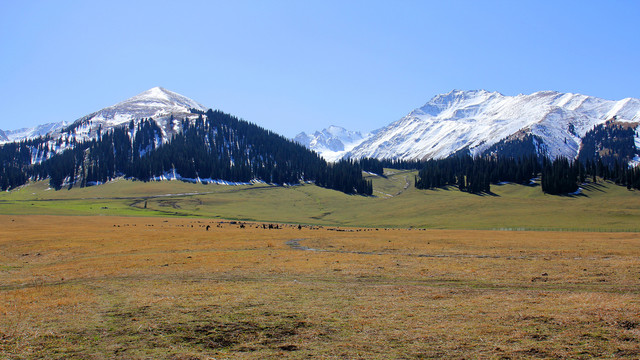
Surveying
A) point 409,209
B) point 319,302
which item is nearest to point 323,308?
point 319,302

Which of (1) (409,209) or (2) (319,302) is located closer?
(2) (319,302)

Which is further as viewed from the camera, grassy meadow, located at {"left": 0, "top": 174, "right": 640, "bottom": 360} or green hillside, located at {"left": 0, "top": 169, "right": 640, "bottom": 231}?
green hillside, located at {"left": 0, "top": 169, "right": 640, "bottom": 231}

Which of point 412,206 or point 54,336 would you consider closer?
point 54,336

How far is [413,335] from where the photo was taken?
1502 cm

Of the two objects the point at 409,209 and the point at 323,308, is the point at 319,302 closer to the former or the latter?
the point at 323,308

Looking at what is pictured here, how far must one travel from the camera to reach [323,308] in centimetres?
1916

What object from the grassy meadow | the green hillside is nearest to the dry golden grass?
the grassy meadow

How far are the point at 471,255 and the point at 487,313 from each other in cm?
2449

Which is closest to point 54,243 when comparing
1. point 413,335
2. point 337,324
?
point 337,324

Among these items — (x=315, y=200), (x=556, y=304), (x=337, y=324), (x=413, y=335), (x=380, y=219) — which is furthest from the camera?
(x=315, y=200)

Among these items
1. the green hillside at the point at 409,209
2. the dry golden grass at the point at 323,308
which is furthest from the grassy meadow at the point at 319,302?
the green hillside at the point at 409,209

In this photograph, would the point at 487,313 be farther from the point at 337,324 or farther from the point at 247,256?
the point at 247,256

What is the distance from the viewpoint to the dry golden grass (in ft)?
46.1

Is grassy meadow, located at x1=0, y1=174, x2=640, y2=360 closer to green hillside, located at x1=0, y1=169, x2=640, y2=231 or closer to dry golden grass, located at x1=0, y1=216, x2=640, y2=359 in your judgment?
dry golden grass, located at x1=0, y1=216, x2=640, y2=359
